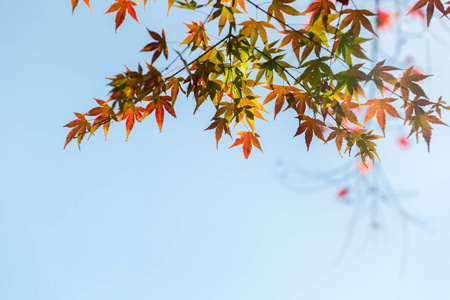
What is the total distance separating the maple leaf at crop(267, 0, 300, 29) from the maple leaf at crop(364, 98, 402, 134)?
23.2 inches

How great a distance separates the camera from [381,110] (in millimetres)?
1831

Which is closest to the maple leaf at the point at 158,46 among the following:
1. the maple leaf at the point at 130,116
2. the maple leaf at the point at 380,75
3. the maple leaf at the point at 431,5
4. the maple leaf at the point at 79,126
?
the maple leaf at the point at 130,116

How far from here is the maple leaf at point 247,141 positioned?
2170 millimetres

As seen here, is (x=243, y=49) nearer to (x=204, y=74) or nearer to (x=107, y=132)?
(x=204, y=74)

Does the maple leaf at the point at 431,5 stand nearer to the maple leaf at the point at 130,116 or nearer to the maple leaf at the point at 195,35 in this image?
the maple leaf at the point at 195,35

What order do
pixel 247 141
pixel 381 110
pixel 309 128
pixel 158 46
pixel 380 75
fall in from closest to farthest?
pixel 158 46 → pixel 380 75 → pixel 381 110 → pixel 309 128 → pixel 247 141

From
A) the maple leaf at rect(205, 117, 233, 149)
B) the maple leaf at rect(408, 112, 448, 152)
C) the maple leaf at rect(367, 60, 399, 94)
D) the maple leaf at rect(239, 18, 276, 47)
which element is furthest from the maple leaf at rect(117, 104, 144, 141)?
the maple leaf at rect(408, 112, 448, 152)

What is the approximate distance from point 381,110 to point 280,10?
0.70m

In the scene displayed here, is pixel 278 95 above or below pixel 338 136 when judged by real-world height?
above

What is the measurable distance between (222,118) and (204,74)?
333mm

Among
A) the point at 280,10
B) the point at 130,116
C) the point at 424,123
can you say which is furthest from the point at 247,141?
the point at 424,123

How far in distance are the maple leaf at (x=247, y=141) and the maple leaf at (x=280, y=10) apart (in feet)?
2.34

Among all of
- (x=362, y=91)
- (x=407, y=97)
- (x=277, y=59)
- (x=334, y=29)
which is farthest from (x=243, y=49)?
(x=407, y=97)

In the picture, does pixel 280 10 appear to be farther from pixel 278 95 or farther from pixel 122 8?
pixel 122 8
